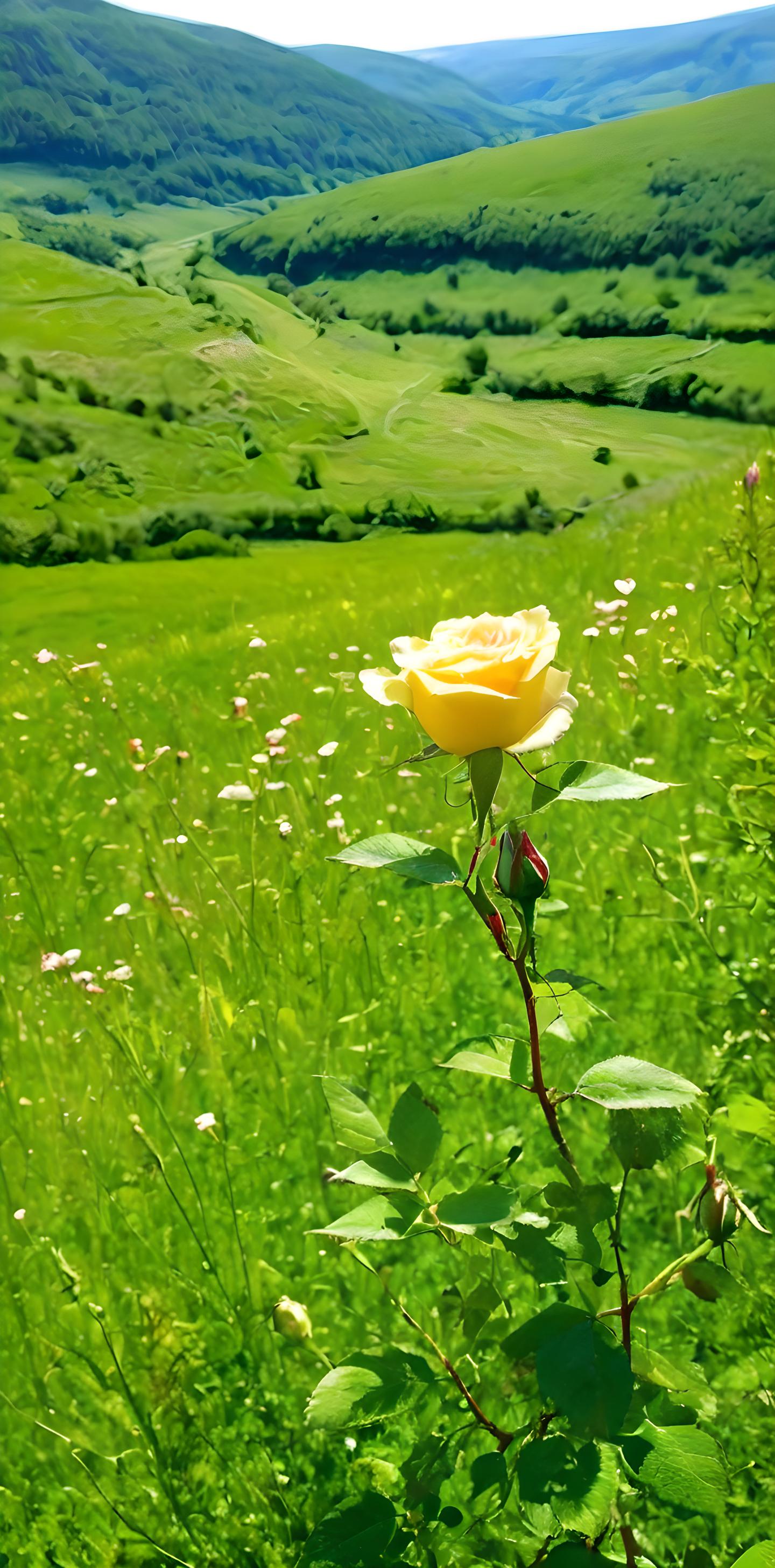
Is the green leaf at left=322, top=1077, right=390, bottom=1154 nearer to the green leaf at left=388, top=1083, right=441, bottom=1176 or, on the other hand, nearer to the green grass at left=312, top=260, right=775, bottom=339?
the green leaf at left=388, top=1083, right=441, bottom=1176

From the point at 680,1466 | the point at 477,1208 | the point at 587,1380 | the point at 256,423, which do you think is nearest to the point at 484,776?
the point at 477,1208

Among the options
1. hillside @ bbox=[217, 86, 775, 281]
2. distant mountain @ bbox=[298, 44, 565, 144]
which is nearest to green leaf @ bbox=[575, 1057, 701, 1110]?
hillside @ bbox=[217, 86, 775, 281]

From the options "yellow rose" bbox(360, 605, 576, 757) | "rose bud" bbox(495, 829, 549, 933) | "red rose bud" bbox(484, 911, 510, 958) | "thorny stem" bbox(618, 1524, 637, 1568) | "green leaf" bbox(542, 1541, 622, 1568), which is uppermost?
"yellow rose" bbox(360, 605, 576, 757)

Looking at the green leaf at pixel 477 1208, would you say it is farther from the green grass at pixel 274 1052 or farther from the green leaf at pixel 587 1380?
the green grass at pixel 274 1052

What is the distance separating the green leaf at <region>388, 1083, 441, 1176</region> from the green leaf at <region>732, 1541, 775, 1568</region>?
460mm

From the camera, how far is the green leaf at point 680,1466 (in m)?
0.88

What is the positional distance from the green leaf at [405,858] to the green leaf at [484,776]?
4 centimetres

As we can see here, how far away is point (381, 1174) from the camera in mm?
940

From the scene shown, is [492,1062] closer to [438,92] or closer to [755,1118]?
[755,1118]

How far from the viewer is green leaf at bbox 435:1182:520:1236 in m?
0.86

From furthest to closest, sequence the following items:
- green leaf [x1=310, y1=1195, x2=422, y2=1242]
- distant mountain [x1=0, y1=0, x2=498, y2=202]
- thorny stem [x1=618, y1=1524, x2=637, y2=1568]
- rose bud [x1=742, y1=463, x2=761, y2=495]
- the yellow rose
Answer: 1. distant mountain [x1=0, y1=0, x2=498, y2=202]
2. rose bud [x1=742, y1=463, x2=761, y2=495]
3. thorny stem [x1=618, y1=1524, x2=637, y2=1568]
4. green leaf [x1=310, y1=1195, x2=422, y2=1242]
5. the yellow rose

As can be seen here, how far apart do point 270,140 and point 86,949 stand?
10.4 m

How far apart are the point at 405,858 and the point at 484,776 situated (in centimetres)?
11

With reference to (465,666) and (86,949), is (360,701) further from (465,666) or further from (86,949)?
(465,666)
